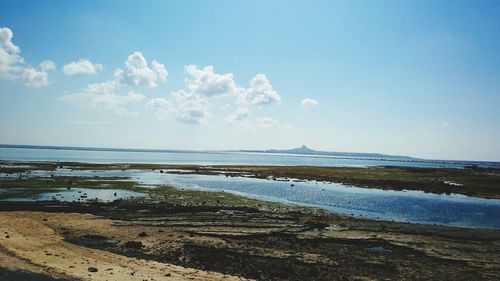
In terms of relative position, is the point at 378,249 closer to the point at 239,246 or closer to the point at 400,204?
the point at 239,246

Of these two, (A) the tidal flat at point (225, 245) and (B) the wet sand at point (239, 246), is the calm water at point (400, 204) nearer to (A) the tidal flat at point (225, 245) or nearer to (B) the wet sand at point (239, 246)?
(A) the tidal flat at point (225, 245)

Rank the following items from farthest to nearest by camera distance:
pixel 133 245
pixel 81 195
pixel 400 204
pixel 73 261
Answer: pixel 400 204 → pixel 81 195 → pixel 133 245 → pixel 73 261

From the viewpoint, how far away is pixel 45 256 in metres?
19.1

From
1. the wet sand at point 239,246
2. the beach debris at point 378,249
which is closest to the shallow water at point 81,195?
the wet sand at point 239,246

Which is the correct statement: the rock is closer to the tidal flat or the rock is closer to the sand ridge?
the tidal flat

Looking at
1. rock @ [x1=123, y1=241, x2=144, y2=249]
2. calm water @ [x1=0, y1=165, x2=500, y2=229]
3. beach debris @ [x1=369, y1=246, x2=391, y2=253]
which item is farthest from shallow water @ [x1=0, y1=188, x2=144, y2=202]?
beach debris @ [x1=369, y1=246, x2=391, y2=253]

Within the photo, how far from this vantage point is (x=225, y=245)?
74.4 ft

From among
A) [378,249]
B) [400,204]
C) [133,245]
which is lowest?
[400,204]

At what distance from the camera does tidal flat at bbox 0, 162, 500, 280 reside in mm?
17672

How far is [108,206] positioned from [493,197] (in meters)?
56.0

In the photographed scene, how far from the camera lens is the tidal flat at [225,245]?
17672 mm

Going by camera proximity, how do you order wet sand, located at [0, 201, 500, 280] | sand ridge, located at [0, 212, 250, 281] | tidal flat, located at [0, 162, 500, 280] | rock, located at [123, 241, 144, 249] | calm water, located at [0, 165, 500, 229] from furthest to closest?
1. calm water, located at [0, 165, 500, 229]
2. rock, located at [123, 241, 144, 249]
3. wet sand, located at [0, 201, 500, 280]
4. tidal flat, located at [0, 162, 500, 280]
5. sand ridge, located at [0, 212, 250, 281]

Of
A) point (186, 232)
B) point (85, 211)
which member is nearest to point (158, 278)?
point (186, 232)

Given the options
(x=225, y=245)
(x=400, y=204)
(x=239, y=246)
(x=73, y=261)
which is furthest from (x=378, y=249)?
(x=400, y=204)
